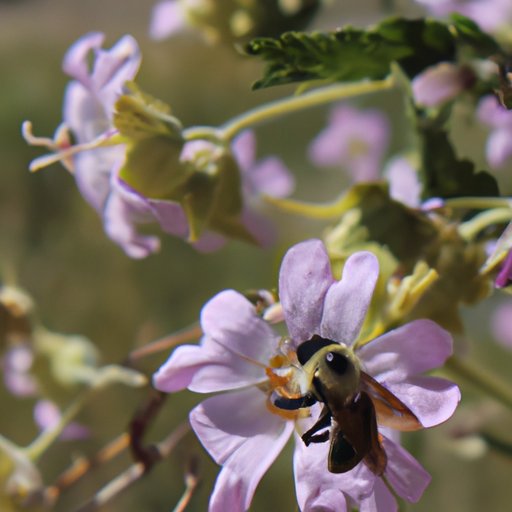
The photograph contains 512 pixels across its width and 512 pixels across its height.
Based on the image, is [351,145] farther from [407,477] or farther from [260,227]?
[407,477]

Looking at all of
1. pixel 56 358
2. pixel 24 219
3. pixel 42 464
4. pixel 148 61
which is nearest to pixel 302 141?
pixel 148 61

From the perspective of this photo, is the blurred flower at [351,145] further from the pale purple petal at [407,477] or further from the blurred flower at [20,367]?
the pale purple petal at [407,477]

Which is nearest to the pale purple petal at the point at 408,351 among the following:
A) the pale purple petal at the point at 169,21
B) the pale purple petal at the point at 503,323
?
the pale purple petal at the point at 169,21

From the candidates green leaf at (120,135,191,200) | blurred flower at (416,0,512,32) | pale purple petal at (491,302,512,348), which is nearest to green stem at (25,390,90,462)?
green leaf at (120,135,191,200)

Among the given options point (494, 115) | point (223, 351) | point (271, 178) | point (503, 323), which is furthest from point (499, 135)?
point (503, 323)

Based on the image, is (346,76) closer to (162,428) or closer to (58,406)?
(58,406)

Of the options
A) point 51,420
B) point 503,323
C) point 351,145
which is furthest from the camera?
point 503,323

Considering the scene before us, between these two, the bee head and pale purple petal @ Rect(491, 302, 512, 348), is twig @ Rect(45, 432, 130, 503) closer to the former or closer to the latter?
the bee head
